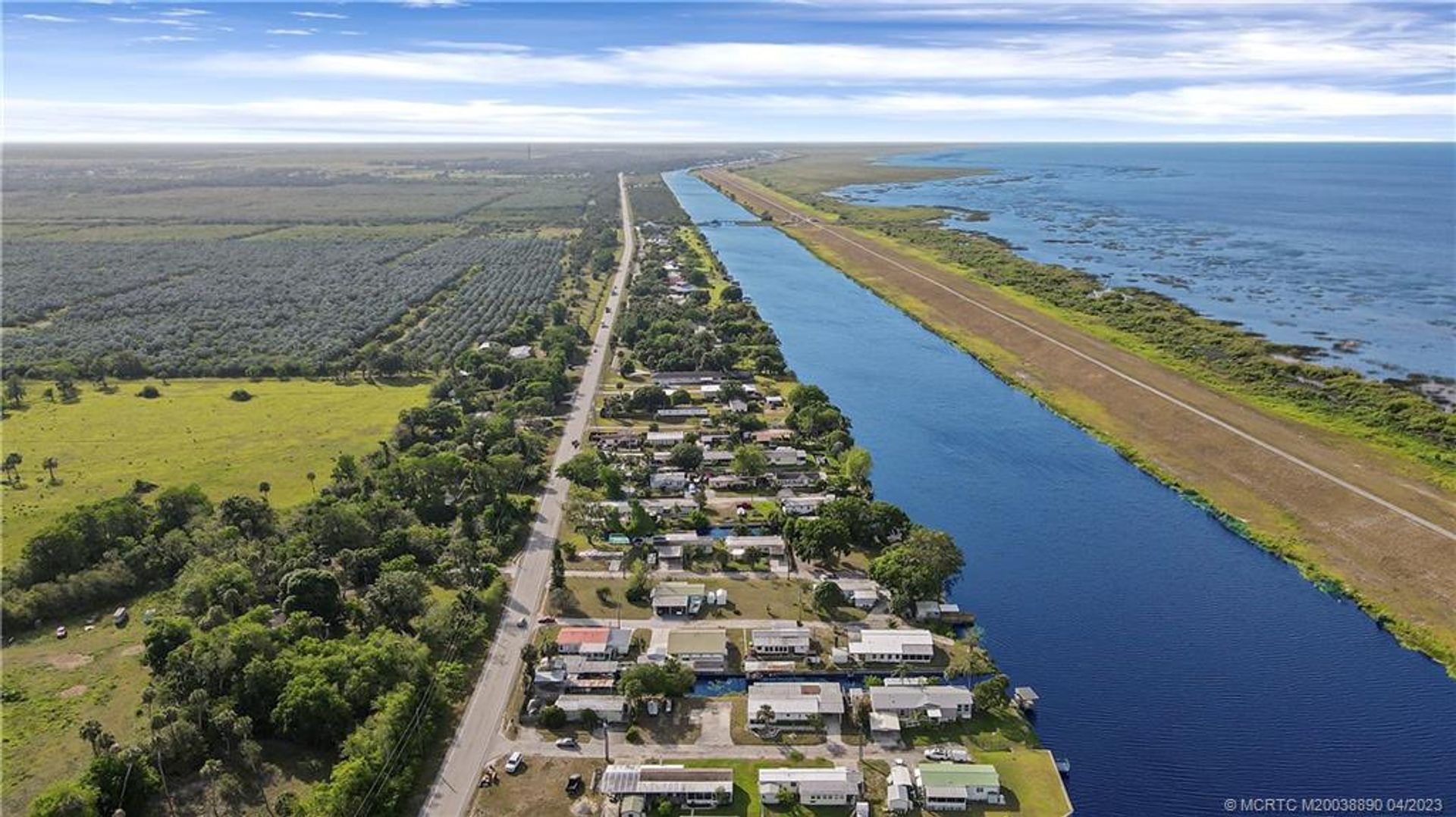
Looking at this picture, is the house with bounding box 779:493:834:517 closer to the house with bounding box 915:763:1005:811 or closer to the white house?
the house with bounding box 915:763:1005:811

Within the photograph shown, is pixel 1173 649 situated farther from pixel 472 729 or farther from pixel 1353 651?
pixel 472 729

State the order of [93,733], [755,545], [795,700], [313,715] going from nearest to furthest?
[93,733] < [313,715] < [795,700] < [755,545]

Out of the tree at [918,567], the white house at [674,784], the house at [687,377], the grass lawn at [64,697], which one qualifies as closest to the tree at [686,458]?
the tree at [918,567]

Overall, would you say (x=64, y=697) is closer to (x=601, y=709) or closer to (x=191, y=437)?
(x=601, y=709)

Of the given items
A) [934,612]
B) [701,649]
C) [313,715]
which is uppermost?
[313,715]

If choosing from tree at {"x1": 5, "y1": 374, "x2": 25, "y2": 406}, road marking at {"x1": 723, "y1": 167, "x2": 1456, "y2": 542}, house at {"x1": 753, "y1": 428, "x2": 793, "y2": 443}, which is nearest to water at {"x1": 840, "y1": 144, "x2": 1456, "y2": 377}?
road marking at {"x1": 723, "y1": 167, "x2": 1456, "y2": 542}

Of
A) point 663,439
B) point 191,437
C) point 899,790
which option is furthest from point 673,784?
point 191,437

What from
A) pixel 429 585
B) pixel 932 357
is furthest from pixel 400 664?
pixel 932 357
